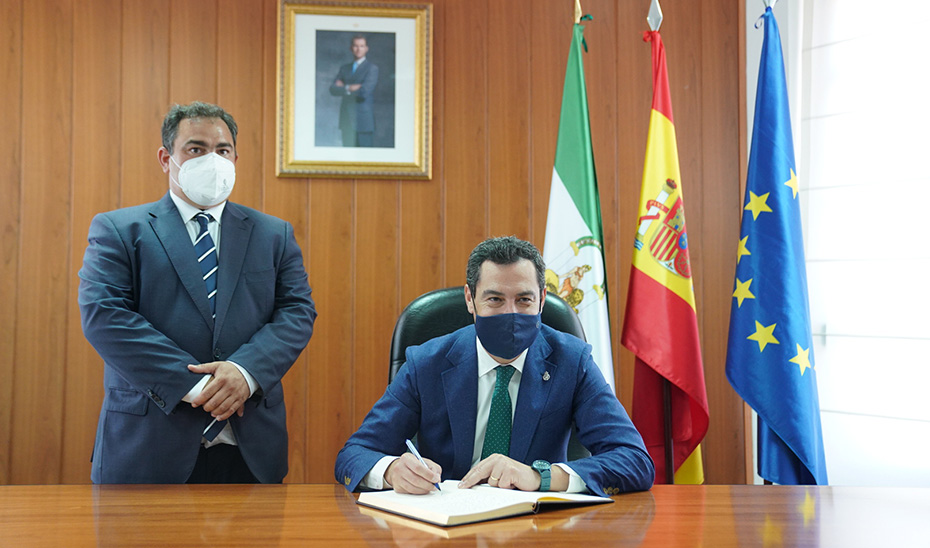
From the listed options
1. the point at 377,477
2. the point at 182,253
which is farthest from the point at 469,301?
the point at 182,253

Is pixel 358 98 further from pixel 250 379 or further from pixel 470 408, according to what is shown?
pixel 470 408

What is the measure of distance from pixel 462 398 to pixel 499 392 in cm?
8

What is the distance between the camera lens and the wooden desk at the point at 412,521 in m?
1.04

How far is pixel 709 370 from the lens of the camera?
111 inches

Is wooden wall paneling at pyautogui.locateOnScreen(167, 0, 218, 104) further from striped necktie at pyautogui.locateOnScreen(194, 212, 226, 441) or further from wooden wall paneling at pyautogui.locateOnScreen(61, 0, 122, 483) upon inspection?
striped necktie at pyautogui.locateOnScreen(194, 212, 226, 441)

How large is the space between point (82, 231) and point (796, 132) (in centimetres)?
274

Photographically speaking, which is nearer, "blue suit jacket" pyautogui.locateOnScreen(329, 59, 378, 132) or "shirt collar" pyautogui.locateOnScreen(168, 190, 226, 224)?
"shirt collar" pyautogui.locateOnScreen(168, 190, 226, 224)

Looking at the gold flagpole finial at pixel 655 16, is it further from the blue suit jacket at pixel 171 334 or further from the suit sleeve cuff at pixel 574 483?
the suit sleeve cuff at pixel 574 483

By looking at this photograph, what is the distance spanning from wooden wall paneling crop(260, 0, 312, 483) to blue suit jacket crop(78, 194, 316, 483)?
2.58ft

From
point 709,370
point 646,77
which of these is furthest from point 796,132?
point 709,370

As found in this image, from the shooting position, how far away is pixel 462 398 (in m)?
1.56

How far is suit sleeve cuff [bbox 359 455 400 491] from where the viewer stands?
1.35m

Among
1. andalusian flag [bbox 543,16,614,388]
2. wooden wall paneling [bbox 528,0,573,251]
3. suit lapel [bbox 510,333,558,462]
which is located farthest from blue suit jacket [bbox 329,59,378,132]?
suit lapel [bbox 510,333,558,462]

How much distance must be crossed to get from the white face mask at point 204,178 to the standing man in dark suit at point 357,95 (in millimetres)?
901
